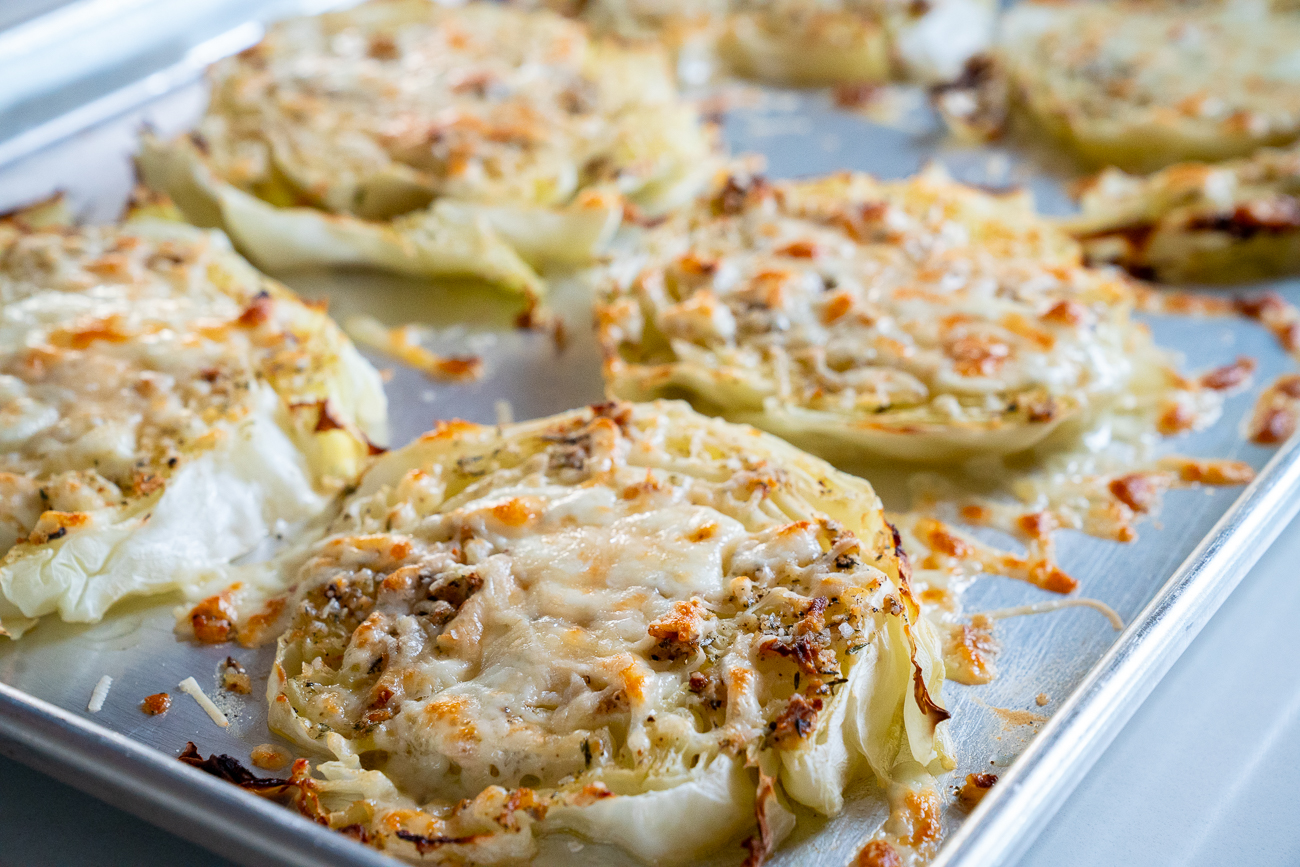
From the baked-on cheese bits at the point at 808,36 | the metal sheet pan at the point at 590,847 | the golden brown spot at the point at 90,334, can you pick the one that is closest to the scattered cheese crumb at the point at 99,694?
the metal sheet pan at the point at 590,847

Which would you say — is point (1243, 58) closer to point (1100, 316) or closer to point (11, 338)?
point (1100, 316)

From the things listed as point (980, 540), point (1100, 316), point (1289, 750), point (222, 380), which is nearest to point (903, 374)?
point (980, 540)

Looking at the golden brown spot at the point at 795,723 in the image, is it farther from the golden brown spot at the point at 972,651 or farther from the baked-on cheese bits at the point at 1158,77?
the baked-on cheese bits at the point at 1158,77

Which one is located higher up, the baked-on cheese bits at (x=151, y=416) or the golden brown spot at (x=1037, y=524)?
the baked-on cheese bits at (x=151, y=416)

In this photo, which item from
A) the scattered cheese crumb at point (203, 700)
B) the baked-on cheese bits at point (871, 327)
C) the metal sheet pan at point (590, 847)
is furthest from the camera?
the baked-on cheese bits at point (871, 327)

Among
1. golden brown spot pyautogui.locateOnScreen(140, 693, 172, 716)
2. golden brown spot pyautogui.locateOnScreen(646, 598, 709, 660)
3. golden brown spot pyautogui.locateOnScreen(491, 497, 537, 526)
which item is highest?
golden brown spot pyautogui.locateOnScreen(491, 497, 537, 526)

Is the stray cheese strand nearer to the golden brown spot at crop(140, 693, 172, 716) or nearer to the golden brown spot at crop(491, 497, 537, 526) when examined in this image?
the golden brown spot at crop(491, 497, 537, 526)

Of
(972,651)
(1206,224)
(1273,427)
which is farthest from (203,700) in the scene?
(1206,224)

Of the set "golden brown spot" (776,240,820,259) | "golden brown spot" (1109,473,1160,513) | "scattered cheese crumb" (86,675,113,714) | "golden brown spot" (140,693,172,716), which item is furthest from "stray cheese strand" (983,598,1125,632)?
"scattered cheese crumb" (86,675,113,714)
